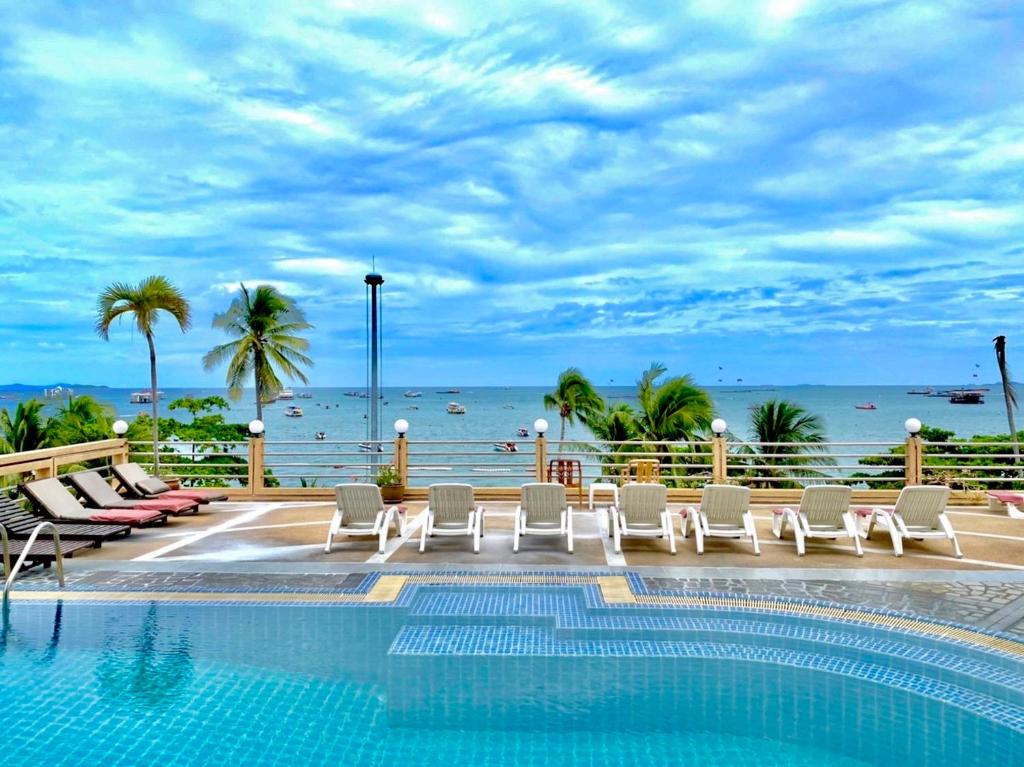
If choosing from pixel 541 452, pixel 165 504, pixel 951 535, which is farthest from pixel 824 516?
pixel 165 504

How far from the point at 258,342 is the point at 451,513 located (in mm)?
13675

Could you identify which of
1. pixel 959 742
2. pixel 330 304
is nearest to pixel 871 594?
pixel 959 742

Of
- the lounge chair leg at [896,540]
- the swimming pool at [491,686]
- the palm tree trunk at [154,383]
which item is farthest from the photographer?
the palm tree trunk at [154,383]

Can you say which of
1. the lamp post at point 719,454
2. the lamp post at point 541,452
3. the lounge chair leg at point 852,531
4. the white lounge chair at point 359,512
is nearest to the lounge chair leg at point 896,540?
the lounge chair leg at point 852,531

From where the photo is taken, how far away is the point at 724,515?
799cm

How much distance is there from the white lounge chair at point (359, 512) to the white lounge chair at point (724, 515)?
12.0 feet

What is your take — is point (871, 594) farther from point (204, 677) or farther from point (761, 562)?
point (204, 677)

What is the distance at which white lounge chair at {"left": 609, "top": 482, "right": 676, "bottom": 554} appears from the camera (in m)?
7.82

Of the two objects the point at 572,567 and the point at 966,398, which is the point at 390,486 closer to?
the point at 572,567

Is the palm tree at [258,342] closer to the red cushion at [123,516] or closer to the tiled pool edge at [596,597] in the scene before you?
the red cushion at [123,516]

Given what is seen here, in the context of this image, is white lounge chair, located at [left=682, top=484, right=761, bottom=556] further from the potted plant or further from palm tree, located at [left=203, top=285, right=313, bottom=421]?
palm tree, located at [left=203, top=285, right=313, bottom=421]

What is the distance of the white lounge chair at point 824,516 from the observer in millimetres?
7758

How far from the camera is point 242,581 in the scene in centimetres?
665

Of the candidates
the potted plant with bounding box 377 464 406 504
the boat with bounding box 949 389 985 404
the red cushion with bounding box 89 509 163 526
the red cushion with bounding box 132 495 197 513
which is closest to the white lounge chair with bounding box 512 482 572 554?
the potted plant with bounding box 377 464 406 504
